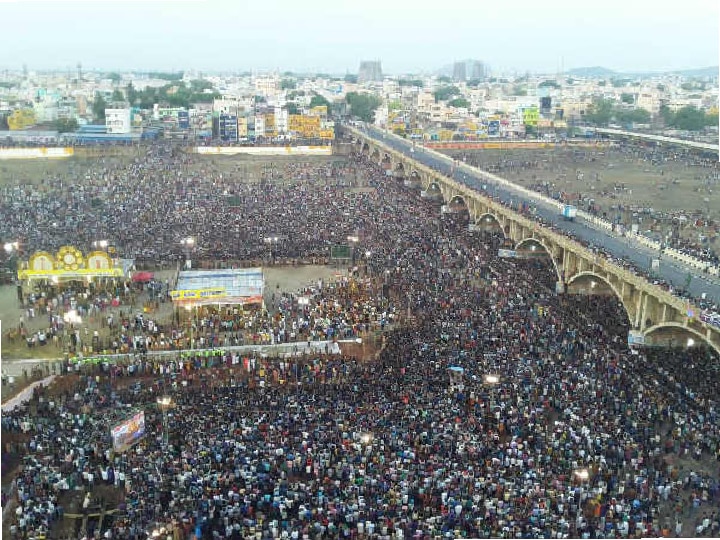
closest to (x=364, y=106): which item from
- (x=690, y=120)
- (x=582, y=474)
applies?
(x=690, y=120)

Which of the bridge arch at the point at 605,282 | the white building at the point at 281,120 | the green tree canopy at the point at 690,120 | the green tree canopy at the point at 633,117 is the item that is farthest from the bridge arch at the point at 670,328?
the green tree canopy at the point at 633,117

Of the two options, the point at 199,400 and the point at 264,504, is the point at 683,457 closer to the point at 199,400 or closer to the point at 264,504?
the point at 264,504


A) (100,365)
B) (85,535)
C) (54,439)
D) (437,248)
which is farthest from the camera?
(437,248)

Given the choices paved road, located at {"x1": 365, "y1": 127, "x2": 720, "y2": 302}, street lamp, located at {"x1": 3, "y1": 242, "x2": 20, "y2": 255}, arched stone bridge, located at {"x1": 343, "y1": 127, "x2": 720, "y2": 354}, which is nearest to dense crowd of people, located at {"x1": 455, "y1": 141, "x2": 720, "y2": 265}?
paved road, located at {"x1": 365, "y1": 127, "x2": 720, "y2": 302}

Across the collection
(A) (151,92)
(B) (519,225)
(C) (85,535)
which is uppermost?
(A) (151,92)

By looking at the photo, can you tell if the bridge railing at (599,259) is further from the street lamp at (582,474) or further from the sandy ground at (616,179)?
the sandy ground at (616,179)

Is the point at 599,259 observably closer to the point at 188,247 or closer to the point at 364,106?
the point at 188,247

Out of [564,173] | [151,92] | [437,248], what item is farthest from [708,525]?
[151,92]
